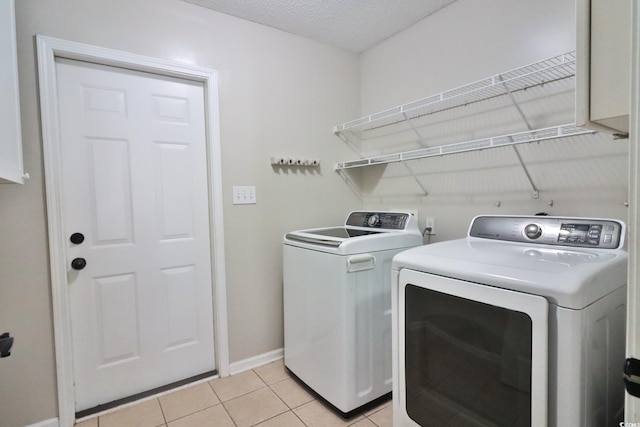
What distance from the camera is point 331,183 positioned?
252 cm

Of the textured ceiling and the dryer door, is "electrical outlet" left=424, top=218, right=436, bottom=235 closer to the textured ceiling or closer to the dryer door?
the dryer door

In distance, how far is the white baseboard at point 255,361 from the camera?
2.11 metres

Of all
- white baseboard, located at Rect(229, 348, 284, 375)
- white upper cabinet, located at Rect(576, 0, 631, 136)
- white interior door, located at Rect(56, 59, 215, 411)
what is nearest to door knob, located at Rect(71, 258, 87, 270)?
white interior door, located at Rect(56, 59, 215, 411)

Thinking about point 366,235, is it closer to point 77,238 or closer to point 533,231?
point 533,231

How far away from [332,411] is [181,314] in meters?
1.08

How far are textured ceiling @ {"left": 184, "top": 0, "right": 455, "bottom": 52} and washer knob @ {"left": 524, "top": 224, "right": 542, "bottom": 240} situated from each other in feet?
4.79

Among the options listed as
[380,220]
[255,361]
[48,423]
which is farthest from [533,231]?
[48,423]

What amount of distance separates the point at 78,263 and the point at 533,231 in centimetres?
224

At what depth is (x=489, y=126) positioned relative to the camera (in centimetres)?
180

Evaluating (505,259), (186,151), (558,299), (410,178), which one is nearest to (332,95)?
(410,178)

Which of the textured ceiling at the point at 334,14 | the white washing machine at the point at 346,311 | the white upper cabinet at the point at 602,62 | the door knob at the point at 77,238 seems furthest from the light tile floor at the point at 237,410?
the textured ceiling at the point at 334,14

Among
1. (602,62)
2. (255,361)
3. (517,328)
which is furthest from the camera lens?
(255,361)

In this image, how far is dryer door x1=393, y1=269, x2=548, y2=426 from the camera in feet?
2.91

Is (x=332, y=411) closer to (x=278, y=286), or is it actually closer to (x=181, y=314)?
(x=278, y=286)
